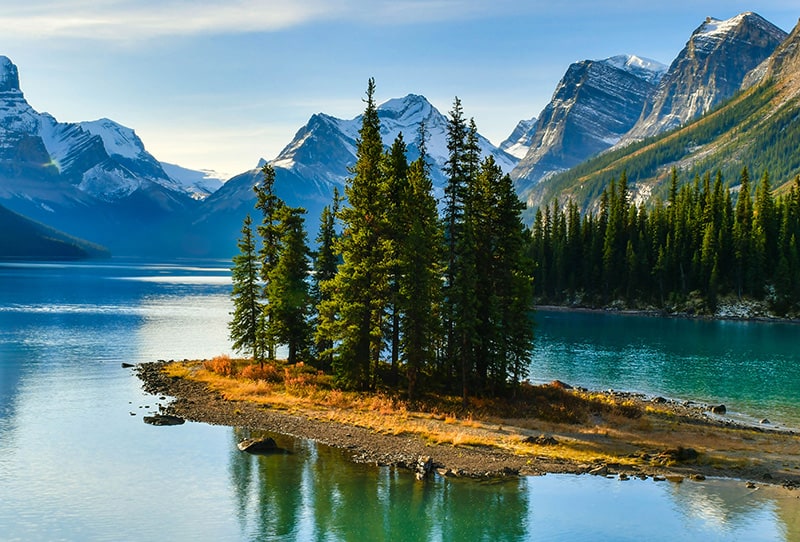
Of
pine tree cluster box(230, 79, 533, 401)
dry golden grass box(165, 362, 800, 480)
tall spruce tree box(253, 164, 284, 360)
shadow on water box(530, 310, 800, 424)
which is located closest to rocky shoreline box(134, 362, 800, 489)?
dry golden grass box(165, 362, 800, 480)

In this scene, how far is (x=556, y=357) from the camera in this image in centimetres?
10050

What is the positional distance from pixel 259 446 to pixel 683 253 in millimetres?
148826

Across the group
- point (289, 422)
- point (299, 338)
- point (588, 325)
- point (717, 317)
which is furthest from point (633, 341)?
point (289, 422)

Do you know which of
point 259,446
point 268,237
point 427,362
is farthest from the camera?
point 268,237

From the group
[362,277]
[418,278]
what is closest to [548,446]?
[418,278]

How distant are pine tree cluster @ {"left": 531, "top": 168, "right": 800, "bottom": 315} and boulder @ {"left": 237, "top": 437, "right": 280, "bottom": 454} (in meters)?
143

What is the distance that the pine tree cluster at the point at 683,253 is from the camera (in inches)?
6383

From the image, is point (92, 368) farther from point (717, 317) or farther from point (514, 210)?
point (717, 317)

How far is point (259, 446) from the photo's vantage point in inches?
1826

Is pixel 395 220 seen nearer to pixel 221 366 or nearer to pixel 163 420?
pixel 163 420

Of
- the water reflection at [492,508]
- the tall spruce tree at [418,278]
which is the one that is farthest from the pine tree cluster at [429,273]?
the water reflection at [492,508]

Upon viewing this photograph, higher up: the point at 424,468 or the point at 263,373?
the point at 263,373

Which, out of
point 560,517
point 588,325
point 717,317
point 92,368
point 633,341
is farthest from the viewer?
point 717,317

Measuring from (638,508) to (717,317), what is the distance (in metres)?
138
